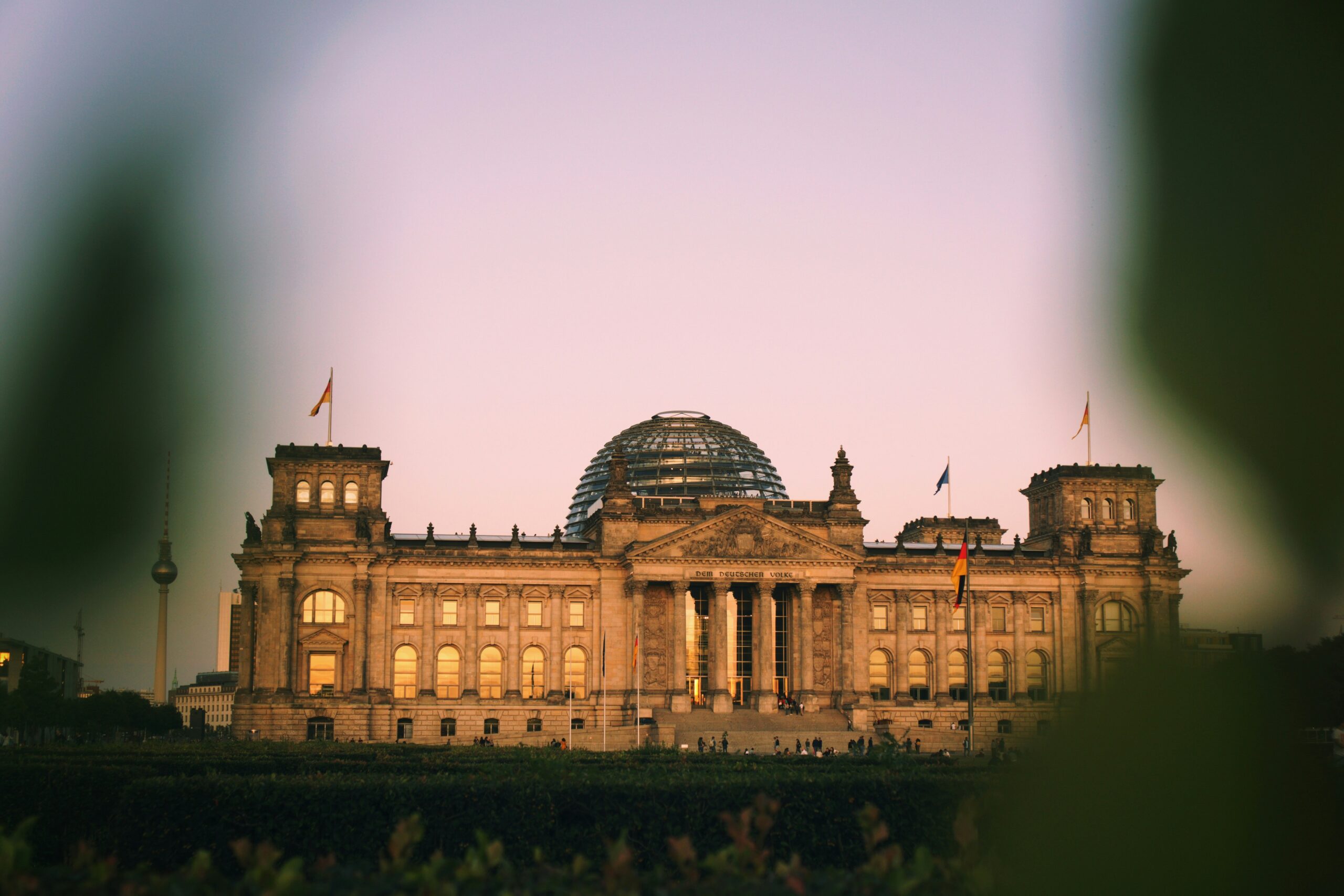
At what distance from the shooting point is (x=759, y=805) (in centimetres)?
1559

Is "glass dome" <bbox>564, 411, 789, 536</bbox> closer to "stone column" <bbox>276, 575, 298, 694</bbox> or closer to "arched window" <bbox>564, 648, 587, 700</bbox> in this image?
"arched window" <bbox>564, 648, 587, 700</bbox>

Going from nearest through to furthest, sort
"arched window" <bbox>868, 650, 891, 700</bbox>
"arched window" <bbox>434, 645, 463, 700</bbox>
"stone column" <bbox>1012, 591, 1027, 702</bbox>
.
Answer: "arched window" <bbox>434, 645, 463, 700</bbox> → "arched window" <bbox>868, 650, 891, 700</bbox> → "stone column" <bbox>1012, 591, 1027, 702</bbox>

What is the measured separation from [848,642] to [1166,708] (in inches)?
3665

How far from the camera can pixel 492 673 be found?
101625 millimetres

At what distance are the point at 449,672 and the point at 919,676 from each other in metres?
35.4

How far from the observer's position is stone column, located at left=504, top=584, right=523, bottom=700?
101250 millimetres

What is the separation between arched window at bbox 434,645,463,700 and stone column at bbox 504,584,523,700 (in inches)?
131

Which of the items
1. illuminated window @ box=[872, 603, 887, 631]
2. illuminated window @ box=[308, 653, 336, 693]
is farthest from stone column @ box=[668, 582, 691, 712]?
illuminated window @ box=[308, 653, 336, 693]

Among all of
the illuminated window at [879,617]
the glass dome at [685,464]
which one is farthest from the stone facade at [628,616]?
the glass dome at [685,464]

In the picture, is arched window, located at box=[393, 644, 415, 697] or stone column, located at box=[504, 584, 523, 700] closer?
arched window, located at box=[393, 644, 415, 697]

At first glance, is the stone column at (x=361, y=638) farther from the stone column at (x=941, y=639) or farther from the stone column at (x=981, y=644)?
the stone column at (x=981, y=644)

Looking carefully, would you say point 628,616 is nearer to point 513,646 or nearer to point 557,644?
point 557,644

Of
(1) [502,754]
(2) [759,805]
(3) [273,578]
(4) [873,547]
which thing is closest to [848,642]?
(4) [873,547]

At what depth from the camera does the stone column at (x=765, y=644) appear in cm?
10000
